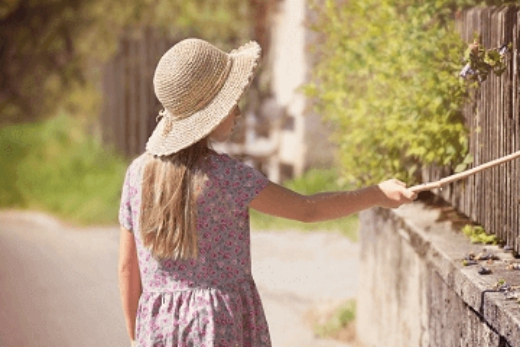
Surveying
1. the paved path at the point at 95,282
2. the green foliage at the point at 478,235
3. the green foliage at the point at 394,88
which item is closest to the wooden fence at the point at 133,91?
the paved path at the point at 95,282

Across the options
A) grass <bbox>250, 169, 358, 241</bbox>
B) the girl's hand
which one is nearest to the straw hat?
the girl's hand

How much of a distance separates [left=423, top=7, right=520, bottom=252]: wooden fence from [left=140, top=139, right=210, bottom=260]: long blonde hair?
1.27 metres

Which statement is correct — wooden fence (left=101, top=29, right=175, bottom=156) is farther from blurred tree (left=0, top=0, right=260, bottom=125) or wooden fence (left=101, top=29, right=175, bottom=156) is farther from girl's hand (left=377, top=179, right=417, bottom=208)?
girl's hand (left=377, top=179, right=417, bottom=208)

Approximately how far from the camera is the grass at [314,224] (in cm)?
969

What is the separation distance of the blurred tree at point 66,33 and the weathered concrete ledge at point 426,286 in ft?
27.1

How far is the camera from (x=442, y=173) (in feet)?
15.8

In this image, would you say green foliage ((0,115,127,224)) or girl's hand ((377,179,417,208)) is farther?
green foliage ((0,115,127,224))

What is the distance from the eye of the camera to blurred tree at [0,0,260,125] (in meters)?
13.8

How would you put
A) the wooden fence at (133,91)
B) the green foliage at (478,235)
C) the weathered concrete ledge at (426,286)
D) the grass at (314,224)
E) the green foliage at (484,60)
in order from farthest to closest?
the wooden fence at (133,91) < the grass at (314,224) < the green foliage at (478,235) < the green foliage at (484,60) < the weathered concrete ledge at (426,286)

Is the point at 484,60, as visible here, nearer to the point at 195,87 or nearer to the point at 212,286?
the point at 195,87

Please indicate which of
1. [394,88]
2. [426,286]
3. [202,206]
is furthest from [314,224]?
[202,206]

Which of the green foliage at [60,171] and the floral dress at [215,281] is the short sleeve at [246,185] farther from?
the green foliage at [60,171]

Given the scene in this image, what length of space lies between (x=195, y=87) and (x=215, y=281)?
0.60 metres

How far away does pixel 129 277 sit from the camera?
3438 mm
